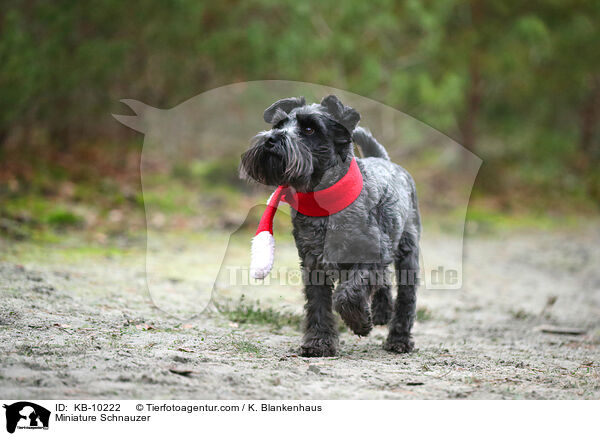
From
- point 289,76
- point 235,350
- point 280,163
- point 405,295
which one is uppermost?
point 289,76

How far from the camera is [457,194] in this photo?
13.5 meters

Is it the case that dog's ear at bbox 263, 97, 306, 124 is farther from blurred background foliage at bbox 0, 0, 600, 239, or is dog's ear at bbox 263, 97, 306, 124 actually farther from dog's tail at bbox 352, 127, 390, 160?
blurred background foliage at bbox 0, 0, 600, 239

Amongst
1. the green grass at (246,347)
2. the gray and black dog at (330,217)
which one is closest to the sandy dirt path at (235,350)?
the green grass at (246,347)

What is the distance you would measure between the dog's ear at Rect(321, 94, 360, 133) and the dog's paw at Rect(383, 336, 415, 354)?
1.64 meters

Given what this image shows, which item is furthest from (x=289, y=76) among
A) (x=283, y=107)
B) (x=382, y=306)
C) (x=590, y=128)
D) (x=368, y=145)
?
(x=590, y=128)

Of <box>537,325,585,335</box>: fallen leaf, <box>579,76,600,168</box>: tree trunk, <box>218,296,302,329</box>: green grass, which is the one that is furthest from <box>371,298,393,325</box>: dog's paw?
<box>579,76,600,168</box>: tree trunk

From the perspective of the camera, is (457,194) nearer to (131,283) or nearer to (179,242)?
(179,242)

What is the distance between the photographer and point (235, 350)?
4410 millimetres

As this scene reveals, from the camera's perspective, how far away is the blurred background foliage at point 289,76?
10227mm

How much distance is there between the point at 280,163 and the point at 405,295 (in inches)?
64.5

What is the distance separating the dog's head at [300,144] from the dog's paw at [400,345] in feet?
4.62

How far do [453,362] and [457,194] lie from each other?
9373 millimetres
